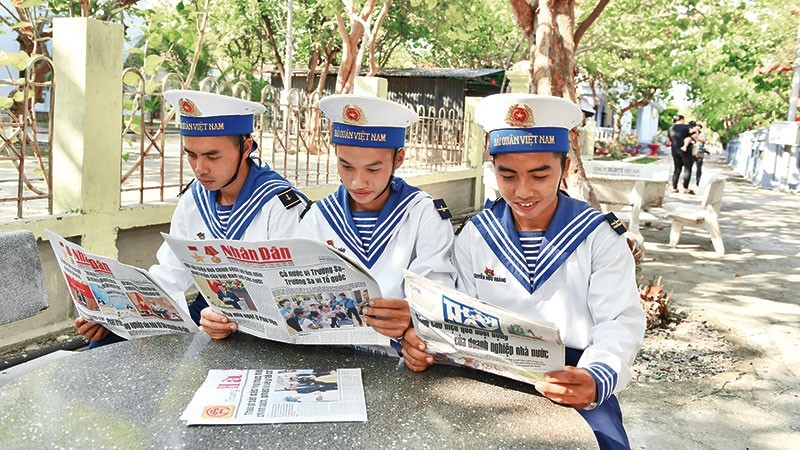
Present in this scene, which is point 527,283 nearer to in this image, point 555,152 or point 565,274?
point 565,274

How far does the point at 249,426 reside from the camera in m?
1.37

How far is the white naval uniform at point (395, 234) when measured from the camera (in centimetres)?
216

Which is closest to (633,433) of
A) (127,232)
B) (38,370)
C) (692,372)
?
(692,372)

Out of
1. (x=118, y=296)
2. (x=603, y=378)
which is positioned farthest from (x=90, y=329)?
(x=603, y=378)

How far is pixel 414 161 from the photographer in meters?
8.61

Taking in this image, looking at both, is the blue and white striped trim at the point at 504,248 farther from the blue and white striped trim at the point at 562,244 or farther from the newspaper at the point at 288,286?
the newspaper at the point at 288,286

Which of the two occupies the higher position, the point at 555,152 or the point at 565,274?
the point at 555,152

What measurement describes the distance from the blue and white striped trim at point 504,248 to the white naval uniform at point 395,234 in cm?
14

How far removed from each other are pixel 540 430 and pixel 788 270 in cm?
681

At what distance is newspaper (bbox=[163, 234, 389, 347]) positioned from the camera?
1616 millimetres

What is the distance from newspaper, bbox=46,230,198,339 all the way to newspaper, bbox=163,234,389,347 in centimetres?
12

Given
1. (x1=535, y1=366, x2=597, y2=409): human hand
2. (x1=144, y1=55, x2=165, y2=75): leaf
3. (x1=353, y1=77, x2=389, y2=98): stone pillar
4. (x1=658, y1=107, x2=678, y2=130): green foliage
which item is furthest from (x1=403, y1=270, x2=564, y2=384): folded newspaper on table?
(x1=658, y1=107, x2=678, y2=130): green foliage

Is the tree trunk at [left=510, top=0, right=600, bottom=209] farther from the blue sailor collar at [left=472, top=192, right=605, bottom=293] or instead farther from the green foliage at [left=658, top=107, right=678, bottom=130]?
the green foliage at [left=658, top=107, right=678, bottom=130]

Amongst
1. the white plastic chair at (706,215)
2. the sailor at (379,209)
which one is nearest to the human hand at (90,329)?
the sailor at (379,209)
